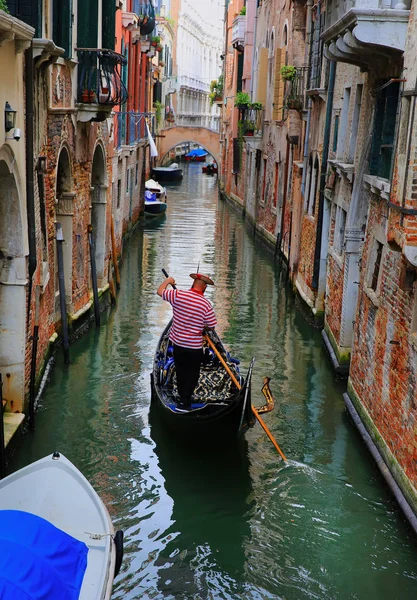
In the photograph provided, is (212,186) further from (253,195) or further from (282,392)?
(282,392)

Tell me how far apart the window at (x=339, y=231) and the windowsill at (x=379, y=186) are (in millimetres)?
1911

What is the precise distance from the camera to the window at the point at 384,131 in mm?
7348

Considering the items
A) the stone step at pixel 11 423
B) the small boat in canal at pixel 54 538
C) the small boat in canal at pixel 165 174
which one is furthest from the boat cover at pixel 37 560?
the small boat in canal at pixel 165 174

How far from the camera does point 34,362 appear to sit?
24.4 feet

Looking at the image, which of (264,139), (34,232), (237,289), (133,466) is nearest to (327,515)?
(133,466)

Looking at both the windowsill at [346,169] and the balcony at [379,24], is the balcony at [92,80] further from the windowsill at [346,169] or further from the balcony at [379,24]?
the balcony at [379,24]

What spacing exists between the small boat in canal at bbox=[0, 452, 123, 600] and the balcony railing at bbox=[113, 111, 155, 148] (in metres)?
9.62

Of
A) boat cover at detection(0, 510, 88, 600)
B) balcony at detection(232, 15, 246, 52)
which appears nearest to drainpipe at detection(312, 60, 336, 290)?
boat cover at detection(0, 510, 88, 600)

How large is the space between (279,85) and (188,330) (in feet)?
36.6

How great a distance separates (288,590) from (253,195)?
1747 cm

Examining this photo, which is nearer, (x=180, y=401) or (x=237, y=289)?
(x=180, y=401)

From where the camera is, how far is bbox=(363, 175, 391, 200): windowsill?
6.85 meters

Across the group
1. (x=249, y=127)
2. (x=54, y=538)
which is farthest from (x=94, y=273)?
(x=249, y=127)

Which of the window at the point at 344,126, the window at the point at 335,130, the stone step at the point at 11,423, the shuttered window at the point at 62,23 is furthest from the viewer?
the window at the point at 335,130
